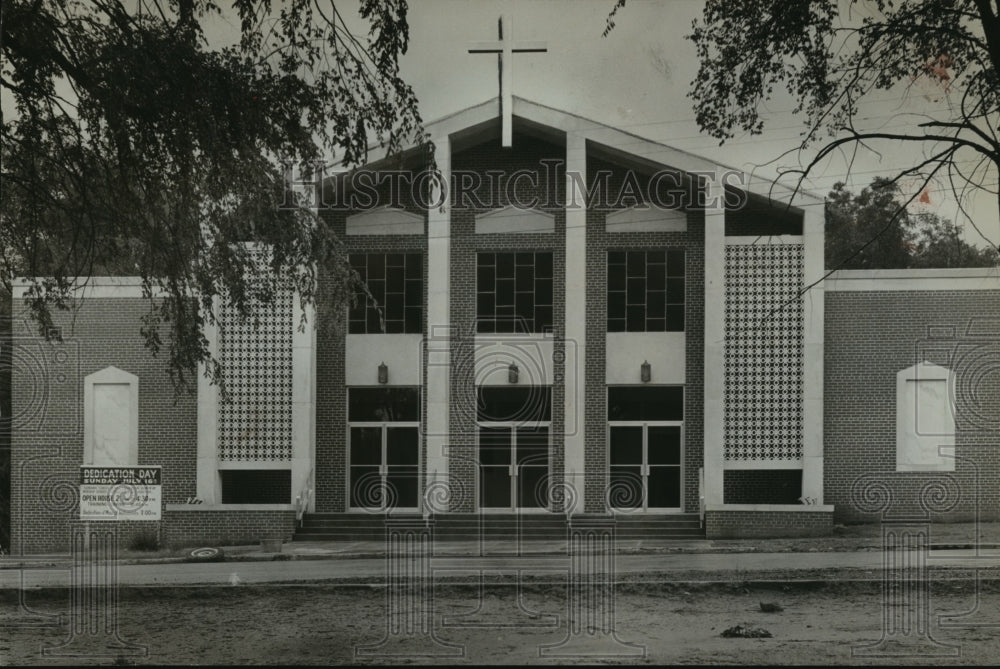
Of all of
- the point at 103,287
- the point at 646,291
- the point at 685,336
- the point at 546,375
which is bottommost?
the point at 546,375

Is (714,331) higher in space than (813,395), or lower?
higher

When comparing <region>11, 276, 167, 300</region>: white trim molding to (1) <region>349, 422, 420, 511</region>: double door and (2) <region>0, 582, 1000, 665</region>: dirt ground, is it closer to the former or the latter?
(1) <region>349, 422, 420, 511</region>: double door

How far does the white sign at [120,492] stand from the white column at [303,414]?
1393 millimetres

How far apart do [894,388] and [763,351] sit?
1.48 metres

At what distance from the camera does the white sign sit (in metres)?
9.48

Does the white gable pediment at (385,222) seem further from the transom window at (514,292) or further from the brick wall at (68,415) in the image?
the brick wall at (68,415)

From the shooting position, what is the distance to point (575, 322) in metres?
11.4

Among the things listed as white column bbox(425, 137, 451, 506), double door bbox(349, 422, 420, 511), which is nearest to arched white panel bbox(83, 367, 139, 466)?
double door bbox(349, 422, 420, 511)

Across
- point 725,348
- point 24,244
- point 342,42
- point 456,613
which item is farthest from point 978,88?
point 24,244

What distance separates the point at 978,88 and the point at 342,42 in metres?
5.84

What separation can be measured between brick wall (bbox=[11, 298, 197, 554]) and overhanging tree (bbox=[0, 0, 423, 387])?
57 centimetres

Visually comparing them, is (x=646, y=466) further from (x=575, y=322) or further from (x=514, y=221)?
(x=514, y=221)

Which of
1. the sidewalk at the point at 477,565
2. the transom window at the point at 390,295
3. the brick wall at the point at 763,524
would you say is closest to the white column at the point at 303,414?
the transom window at the point at 390,295

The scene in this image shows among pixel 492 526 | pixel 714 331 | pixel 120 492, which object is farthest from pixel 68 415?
pixel 714 331
